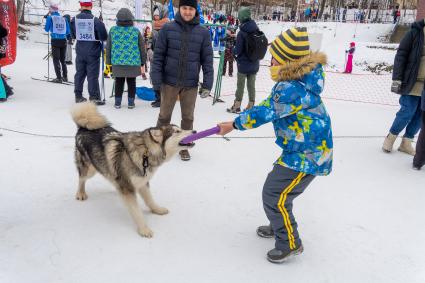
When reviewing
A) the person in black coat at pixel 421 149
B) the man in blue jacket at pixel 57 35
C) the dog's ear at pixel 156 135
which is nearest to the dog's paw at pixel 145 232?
the dog's ear at pixel 156 135

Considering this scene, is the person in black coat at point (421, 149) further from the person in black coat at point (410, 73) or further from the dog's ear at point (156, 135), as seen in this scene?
the dog's ear at point (156, 135)

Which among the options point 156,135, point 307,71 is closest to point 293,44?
point 307,71

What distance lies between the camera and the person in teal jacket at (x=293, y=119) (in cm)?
199

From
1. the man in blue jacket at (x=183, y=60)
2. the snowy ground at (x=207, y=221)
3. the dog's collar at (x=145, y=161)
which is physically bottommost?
the snowy ground at (x=207, y=221)

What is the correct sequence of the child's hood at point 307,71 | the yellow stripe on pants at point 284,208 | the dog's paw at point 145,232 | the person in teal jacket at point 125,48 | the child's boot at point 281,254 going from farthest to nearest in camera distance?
the person in teal jacket at point 125,48, the dog's paw at point 145,232, the child's boot at point 281,254, the yellow stripe on pants at point 284,208, the child's hood at point 307,71

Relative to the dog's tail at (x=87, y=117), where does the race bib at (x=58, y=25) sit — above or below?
above

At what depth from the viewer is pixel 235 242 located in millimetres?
2555

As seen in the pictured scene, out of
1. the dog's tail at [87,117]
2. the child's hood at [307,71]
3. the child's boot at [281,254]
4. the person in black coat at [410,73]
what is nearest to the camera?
the child's hood at [307,71]

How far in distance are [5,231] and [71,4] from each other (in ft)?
92.3

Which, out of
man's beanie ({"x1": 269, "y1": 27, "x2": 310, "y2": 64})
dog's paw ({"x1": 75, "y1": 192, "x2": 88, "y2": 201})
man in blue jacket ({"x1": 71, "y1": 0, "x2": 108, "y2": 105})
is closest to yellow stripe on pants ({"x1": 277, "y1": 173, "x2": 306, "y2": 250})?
man's beanie ({"x1": 269, "y1": 27, "x2": 310, "y2": 64})

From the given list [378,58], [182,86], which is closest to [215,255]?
[182,86]

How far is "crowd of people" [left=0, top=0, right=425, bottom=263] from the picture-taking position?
2.03 metres

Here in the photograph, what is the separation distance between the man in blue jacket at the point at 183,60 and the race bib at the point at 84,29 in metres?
2.62

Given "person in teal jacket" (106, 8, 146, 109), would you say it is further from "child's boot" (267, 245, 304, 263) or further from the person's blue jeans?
"child's boot" (267, 245, 304, 263)
